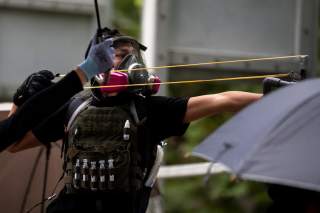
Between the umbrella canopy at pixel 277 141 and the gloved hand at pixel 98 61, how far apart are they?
1.04 metres

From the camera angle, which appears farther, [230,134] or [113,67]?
[113,67]

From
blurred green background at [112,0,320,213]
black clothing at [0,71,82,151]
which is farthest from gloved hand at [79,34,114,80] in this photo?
blurred green background at [112,0,320,213]

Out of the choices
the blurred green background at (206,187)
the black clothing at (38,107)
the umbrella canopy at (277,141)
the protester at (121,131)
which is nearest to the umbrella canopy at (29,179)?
the protester at (121,131)

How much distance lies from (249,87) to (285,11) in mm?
3216

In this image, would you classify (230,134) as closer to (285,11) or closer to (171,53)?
(171,53)

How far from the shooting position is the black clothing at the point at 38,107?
4.94 m

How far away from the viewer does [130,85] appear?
17.0 ft

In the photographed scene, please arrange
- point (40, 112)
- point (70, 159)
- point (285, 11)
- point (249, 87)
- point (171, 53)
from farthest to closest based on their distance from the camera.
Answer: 1. point (249, 87)
2. point (285, 11)
3. point (171, 53)
4. point (70, 159)
5. point (40, 112)

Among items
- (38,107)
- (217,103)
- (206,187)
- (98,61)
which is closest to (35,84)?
(38,107)

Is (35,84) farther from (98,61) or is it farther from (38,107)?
(98,61)

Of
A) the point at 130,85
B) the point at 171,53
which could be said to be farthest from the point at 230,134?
the point at 171,53

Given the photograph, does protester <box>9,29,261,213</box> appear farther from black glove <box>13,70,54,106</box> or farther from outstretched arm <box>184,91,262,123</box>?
black glove <box>13,70,54,106</box>

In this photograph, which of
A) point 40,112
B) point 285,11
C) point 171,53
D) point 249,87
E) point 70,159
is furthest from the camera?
point 249,87

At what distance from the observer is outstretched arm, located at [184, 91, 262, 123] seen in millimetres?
5262
